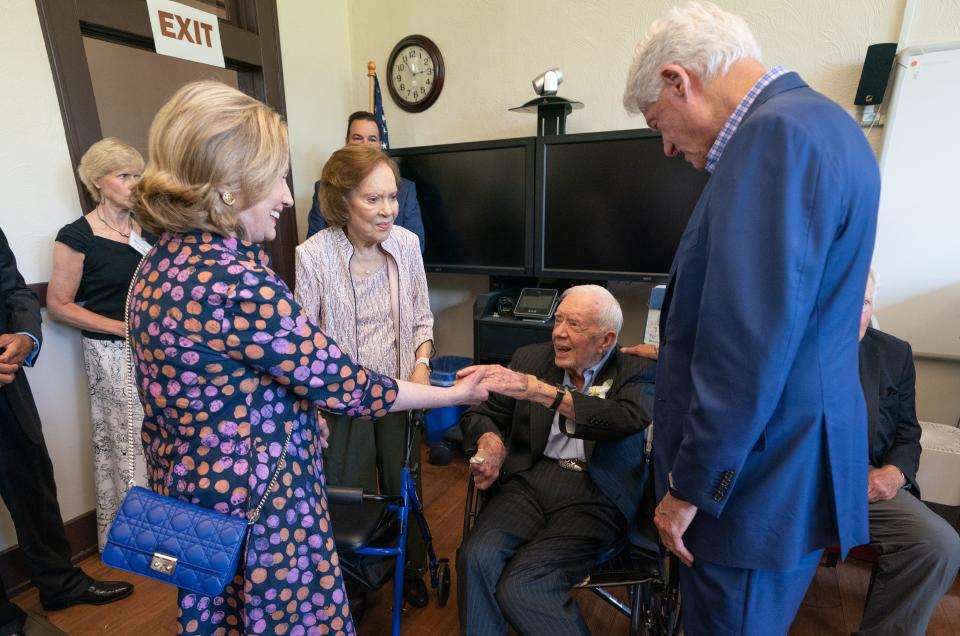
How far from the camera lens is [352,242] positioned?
177 centimetres

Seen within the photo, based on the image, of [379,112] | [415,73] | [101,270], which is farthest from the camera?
[415,73]

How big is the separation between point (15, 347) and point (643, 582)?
2.12m

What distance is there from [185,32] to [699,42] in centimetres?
270

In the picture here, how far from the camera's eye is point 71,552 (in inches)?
86.4

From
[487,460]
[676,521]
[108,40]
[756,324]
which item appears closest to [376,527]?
[487,460]

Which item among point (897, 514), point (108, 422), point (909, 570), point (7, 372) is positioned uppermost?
point (7, 372)

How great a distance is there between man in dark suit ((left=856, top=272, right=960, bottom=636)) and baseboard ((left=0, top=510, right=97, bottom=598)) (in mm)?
3018

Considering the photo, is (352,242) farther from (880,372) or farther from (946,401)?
(946,401)

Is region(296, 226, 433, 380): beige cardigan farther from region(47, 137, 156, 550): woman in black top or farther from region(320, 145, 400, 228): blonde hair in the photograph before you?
region(47, 137, 156, 550): woman in black top

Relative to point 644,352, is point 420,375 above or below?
below

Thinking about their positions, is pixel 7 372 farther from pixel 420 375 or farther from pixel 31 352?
pixel 420 375

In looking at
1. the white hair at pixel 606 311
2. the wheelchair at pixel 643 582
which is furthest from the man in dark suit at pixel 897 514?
the white hair at pixel 606 311

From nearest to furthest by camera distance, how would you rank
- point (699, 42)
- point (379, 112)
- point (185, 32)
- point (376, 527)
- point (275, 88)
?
point (699, 42) < point (376, 527) < point (185, 32) < point (275, 88) < point (379, 112)

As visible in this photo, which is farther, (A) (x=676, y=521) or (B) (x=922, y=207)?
(B) (x=922, y=207)
